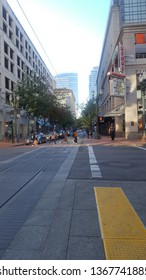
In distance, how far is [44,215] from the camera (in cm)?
577

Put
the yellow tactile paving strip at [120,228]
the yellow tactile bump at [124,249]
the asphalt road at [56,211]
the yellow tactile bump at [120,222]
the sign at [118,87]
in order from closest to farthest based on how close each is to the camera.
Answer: the yellow tactile bump at [124,249] → the yellow tactile paving strip at [120,228] → the asphalt road at [56,211] → the yellow tactile bump at [120,222] → the sign at [118,87]

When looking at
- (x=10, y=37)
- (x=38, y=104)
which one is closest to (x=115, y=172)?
(x=38, y=104)

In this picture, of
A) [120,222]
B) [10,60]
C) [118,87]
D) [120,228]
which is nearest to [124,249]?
[120,228]

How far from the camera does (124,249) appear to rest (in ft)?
13.4

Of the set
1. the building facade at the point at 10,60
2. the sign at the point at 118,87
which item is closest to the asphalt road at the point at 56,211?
the sign at the point at 118,87

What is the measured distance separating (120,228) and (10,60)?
53.8 m

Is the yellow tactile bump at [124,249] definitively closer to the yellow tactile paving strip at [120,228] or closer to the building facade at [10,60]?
the yellow tactile paving strip at [120,228]

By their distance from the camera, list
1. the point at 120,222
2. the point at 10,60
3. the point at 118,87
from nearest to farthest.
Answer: the point at 120,222 → the point at 118,87 → the point at 10,60

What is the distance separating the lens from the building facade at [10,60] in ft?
163

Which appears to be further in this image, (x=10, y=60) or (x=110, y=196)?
(x=10, y=60)

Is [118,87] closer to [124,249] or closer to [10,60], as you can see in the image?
[10,60]

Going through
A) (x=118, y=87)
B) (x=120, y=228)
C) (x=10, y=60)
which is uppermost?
(x=10, y=60)

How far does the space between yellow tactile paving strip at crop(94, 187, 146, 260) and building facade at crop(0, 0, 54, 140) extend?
35.2m
